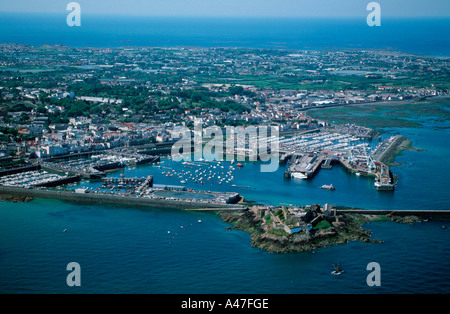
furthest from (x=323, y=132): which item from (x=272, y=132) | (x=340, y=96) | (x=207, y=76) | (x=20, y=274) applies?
(x=207, y=76)

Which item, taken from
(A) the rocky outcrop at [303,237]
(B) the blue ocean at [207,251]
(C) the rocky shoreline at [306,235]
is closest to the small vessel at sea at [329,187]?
(B) the blue ocean at [207,251]

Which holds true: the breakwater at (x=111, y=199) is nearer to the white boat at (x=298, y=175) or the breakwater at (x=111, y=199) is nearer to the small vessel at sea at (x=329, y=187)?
the small vessel at sea at (x=329, y=187)

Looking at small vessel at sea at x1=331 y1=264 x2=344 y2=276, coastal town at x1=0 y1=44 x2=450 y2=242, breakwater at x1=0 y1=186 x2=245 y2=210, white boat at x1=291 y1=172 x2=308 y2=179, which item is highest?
coastal town at x1=0 y1=44 x2=450 y2=242

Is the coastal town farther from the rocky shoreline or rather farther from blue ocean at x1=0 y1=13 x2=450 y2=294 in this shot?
blue ocean at x1=0 y1=13 x2=450 y2=294

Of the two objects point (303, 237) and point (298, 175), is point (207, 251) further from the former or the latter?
point (298, 175)

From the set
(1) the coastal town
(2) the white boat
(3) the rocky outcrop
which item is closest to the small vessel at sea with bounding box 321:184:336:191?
(1) the coastal town

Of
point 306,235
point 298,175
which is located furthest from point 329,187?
point 306,235

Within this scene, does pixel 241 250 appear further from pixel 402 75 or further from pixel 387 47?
pixel 387 47

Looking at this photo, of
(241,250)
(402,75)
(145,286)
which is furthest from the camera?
(402,75)
